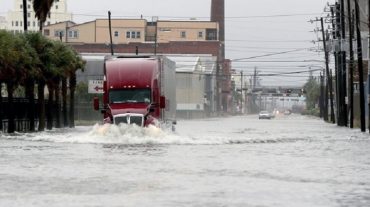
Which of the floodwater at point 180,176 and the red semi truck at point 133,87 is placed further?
the red semi truck at point 133,87

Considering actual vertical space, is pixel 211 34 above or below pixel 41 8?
above

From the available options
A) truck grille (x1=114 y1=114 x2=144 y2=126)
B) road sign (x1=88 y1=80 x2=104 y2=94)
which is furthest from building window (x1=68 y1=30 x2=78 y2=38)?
truck grille (x1=114 y1=114 x2=144 y2=126)

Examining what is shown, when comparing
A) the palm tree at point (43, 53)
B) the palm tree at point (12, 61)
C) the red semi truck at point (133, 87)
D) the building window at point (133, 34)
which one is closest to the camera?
the red semi truck at point (133, 87)

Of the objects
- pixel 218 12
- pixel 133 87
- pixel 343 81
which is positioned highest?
pixel 218 12

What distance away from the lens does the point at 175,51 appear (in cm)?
16325

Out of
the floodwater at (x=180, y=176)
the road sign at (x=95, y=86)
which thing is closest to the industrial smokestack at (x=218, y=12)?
the road sign at (x=95, y=86)

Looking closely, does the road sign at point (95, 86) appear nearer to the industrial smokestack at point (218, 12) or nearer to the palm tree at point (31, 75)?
the palm tree at point (31, 75)

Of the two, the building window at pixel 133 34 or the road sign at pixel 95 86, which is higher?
the building window at pixel 133 34

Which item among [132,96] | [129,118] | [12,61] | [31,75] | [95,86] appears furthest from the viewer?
[95,86]

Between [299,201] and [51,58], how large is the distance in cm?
4032

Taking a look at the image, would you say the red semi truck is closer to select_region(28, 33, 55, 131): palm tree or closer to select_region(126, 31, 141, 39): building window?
select_region(28, 33, 55, 131): palm tree

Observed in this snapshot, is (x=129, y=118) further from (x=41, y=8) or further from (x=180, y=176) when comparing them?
(x=41, y=8)

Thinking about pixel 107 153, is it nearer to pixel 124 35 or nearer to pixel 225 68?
pixel 124 35

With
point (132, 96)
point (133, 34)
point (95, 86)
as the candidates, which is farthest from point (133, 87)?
point (133, 34)
